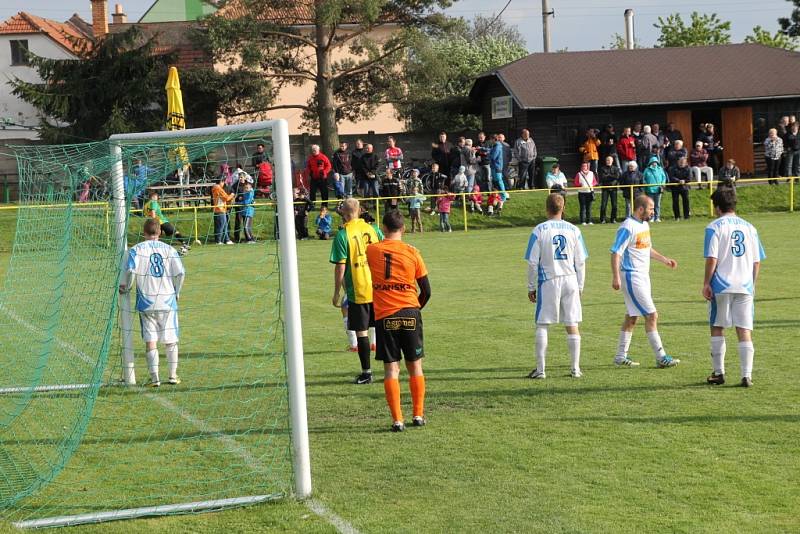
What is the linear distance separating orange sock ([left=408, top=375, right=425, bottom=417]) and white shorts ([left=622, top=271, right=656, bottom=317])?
294cm

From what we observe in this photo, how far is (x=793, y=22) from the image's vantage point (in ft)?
176

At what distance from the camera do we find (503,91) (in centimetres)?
3928

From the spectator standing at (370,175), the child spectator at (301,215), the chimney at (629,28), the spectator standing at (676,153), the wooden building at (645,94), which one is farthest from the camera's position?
the chimney at (629,28)

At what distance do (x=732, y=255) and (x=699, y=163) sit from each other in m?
24.1

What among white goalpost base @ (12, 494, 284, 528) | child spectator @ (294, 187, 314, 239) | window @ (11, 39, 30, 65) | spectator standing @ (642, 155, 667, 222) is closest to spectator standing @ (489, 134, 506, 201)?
spectator standing @ (642, 155, 667, 222)

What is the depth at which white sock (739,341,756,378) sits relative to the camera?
9.36 meters

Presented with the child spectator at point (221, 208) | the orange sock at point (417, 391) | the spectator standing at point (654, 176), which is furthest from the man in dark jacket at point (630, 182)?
the orange sock at point (417, 391)

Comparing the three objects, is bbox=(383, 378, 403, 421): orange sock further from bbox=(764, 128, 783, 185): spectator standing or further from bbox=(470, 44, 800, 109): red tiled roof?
bbox=(470, 44, 800, 109): red tiled roof

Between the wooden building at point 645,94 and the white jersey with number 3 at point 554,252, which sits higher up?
the wooden building at point 645,94

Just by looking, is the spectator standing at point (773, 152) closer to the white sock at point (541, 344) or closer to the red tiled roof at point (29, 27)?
the white sock at point (541, 344)

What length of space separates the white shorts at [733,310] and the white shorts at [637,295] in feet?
3.18

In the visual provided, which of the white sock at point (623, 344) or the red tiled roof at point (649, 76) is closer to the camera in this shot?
the white sock at point (623, 344)

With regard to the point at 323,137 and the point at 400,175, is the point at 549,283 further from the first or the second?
the point at 323,137

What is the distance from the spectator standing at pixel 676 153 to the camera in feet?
102
